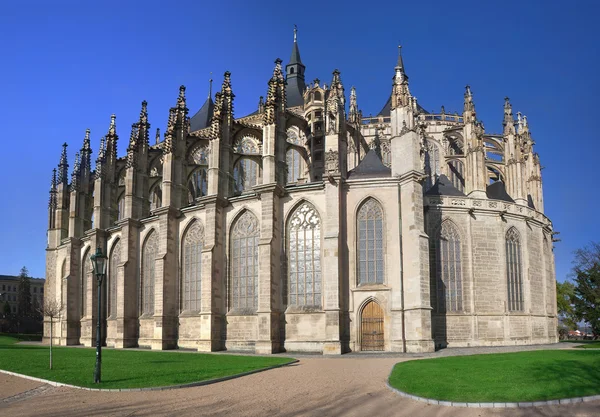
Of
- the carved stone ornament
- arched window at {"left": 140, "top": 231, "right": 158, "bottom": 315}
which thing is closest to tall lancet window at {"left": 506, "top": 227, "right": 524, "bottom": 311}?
the carved stone ornament

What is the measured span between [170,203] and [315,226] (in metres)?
10.9

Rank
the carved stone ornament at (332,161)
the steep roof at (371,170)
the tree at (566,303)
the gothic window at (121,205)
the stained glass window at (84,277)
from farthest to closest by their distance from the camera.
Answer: the tree at (566,303), the gothic window at (121,205), the stained glass window at (84,277), the steep roof at (371,170), the carved stone ornament at (332,161)

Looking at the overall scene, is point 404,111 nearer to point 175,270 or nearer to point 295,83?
point 175,270

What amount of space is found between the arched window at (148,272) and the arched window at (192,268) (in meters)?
3.70

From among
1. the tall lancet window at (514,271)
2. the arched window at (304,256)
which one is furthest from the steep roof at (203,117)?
the tall lancet window at (514,271)

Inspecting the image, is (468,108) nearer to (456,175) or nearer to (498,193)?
(498,193)

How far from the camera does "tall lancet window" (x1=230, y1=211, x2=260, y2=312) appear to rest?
32594mm

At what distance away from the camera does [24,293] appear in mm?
87500

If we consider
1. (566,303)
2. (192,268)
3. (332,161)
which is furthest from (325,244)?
(566,303)

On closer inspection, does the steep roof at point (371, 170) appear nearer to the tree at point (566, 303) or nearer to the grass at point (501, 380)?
the grass at point (501, 380)

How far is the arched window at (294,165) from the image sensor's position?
1710 inches

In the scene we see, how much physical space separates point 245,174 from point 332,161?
15.2 metres

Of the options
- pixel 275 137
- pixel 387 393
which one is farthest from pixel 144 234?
pixel 387 393

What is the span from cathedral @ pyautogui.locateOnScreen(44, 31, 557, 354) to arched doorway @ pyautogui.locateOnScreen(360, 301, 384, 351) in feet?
0.23
